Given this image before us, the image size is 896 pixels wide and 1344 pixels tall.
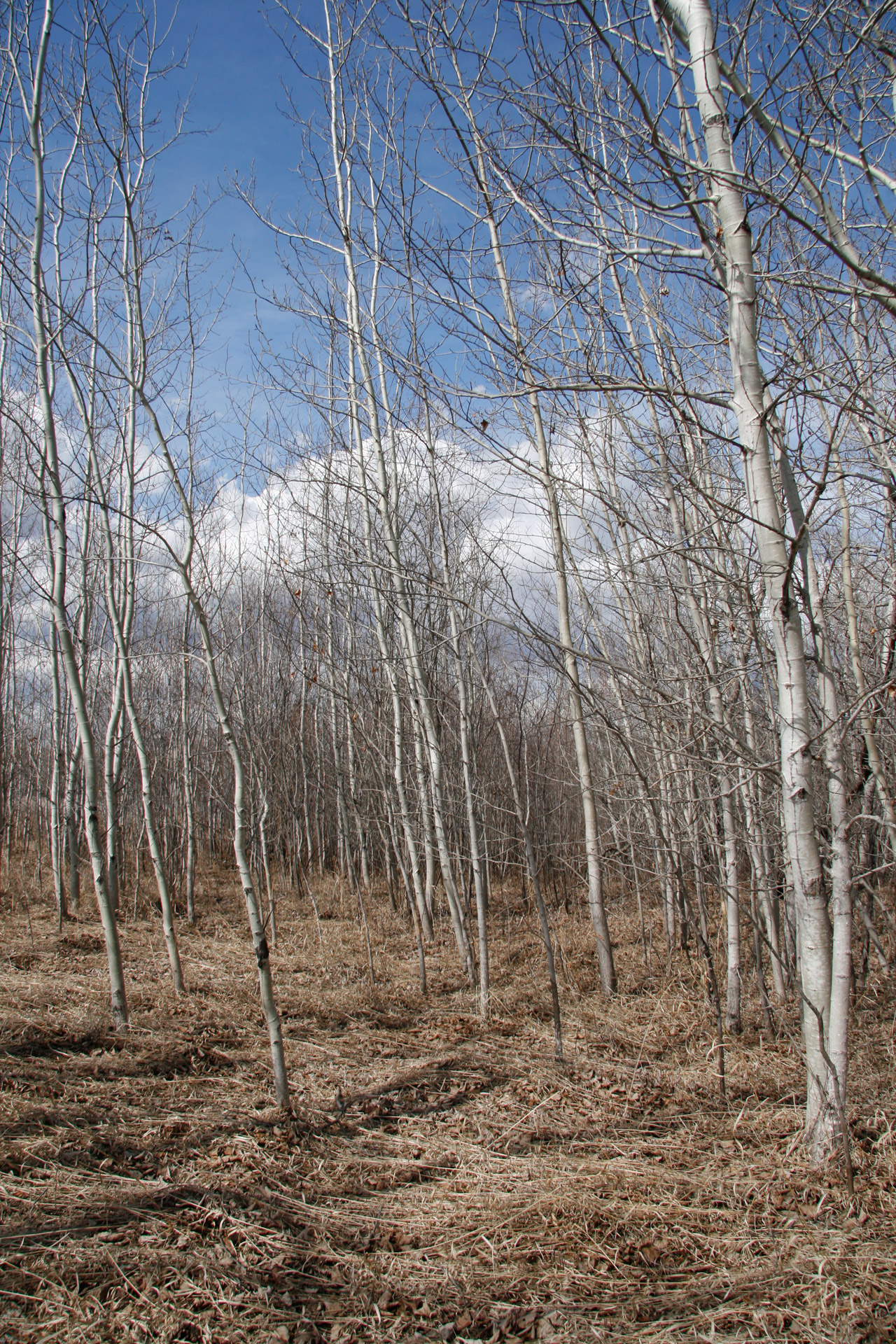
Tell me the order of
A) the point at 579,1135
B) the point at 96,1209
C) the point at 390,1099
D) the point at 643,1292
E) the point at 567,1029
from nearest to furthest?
the point at 643,1292 < the point at 96,1209 < the point at 579,1135 < the point at 390,1099 < the point at 567,1029

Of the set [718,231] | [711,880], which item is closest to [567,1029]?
[711,880]

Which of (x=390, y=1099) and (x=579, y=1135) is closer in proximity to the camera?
(x=579, y=1135)

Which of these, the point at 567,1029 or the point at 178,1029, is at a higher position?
the point at 178,1029

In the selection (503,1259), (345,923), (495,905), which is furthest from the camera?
(495,905)

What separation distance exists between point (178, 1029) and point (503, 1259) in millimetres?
3201

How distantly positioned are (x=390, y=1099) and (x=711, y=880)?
212cm

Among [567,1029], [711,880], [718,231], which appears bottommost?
[567,1029]

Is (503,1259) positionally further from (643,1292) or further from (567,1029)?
(567,1029)

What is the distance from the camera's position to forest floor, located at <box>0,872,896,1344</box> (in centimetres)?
218

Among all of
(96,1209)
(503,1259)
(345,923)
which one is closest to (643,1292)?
(503,1259)

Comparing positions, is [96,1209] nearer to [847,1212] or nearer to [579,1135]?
[579,1135]

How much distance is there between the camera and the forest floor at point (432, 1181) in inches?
85.9

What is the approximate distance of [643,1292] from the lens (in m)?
2.26

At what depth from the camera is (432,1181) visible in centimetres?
311
